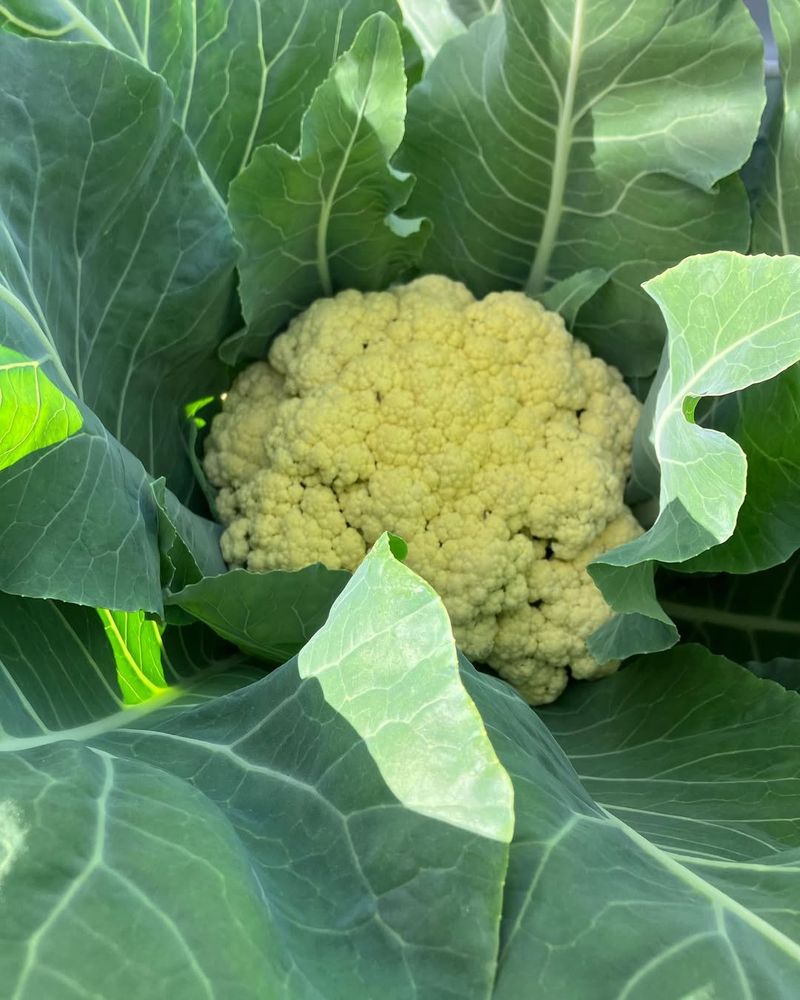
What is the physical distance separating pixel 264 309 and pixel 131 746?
1.75ft

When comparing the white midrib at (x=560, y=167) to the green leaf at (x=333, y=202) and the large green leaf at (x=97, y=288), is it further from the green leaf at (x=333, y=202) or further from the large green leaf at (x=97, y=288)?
the large green leaf at (x=97, y=288)

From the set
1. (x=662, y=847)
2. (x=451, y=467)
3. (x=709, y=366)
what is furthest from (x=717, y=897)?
(x=451, y=467)

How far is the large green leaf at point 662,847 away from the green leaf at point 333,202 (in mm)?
522

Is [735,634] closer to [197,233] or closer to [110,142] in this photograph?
[197,233]

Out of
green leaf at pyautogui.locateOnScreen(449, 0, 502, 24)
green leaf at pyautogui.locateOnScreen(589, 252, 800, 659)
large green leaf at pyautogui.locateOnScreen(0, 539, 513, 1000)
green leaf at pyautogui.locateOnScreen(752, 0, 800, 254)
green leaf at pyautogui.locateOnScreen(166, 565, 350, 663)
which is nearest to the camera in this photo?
large green leaf at pyautogui.locateOnScreen(0, 539, 513, 1000)

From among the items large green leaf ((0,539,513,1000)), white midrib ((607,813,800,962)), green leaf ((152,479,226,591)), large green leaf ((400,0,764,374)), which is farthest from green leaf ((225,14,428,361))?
white midrib ((607,813,800,962))

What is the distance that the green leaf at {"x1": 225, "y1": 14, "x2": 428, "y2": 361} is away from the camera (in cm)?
100

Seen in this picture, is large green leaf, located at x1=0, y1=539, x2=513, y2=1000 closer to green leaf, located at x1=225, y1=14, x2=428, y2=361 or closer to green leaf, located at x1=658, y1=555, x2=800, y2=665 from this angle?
green leaf, located at x1=225, y1=14, x2=428, y2=361

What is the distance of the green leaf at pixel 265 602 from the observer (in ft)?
3.09

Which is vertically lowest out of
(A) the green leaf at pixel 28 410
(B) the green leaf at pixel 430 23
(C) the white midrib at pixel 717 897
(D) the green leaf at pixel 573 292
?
(C) the white midrib at pixel 717 897

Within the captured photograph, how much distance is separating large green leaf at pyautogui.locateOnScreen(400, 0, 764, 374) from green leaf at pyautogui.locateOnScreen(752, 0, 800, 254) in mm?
30

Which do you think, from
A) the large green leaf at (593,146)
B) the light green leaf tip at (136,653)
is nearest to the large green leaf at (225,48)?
the large green leaf at (593,146)

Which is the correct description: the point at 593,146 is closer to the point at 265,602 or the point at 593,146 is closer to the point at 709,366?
the point at 709,366

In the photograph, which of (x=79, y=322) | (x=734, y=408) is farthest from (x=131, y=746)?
(x=734, y=408)
